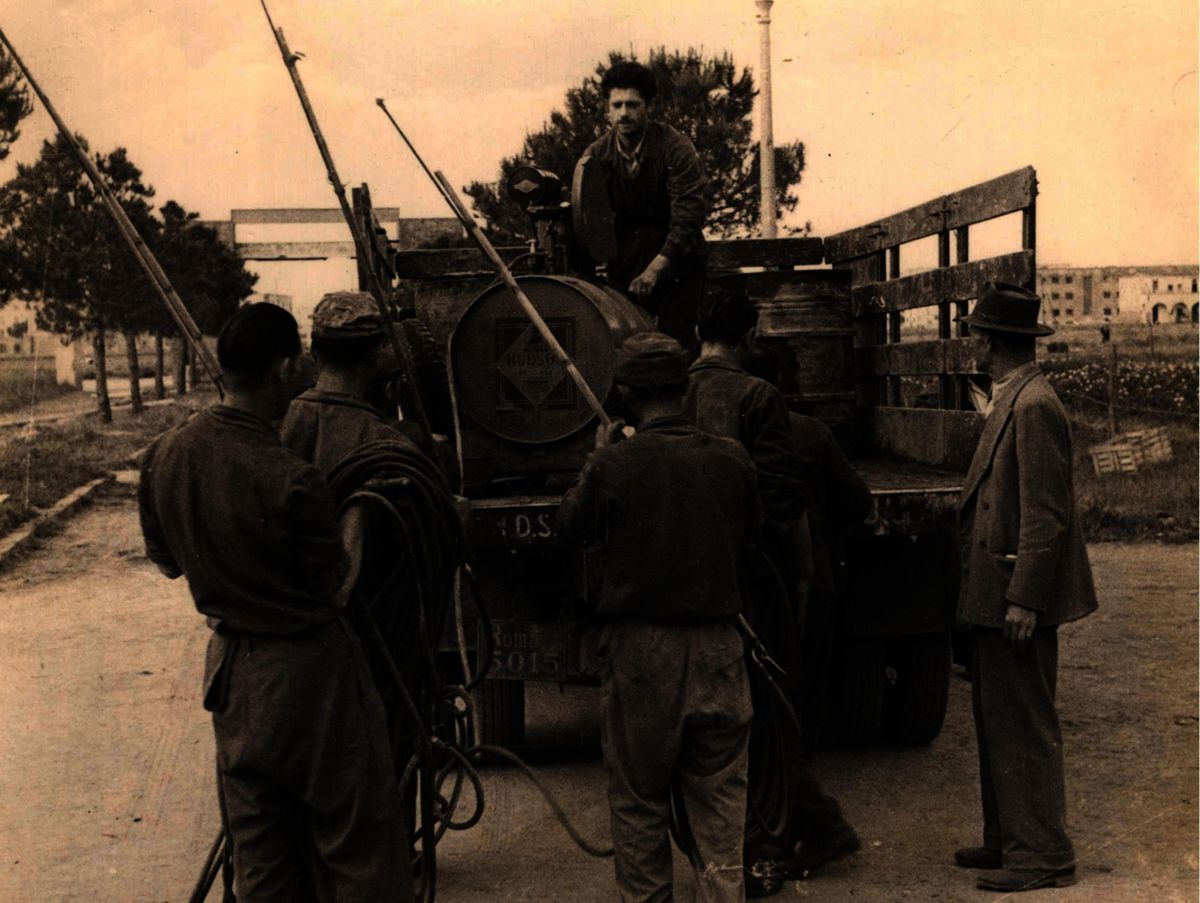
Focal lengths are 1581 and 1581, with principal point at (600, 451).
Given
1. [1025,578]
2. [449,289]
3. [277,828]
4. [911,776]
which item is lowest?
[911,776]

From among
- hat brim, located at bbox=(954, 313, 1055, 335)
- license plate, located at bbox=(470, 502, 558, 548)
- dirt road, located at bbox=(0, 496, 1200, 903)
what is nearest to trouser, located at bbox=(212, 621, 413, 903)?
dirt road, located at bbox=(0, 496, 1200, 903)

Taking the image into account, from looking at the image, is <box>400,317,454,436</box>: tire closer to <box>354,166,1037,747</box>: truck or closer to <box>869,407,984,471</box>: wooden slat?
<box>354,166,1037,747</box>: truck

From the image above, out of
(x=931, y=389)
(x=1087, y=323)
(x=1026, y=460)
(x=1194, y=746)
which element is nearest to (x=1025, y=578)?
(x=1026, y=460)

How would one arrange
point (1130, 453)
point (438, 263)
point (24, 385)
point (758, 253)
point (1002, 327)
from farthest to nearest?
point (24, 385), point (1130, 453), point (758, 253), point (438, 263), point (1002, 327)

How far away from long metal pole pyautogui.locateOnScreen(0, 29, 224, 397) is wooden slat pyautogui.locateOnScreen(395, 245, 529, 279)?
3347mm

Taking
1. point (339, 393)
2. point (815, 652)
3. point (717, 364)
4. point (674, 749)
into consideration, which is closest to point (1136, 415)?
point (815, 652)

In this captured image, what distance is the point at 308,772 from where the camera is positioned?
3682 millimetres

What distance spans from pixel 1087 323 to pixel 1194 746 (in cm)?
2022

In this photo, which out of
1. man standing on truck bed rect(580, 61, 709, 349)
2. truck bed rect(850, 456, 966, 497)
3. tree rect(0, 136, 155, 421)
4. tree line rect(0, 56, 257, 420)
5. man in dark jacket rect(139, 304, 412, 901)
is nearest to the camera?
man in dark jacket rect(139, 304, 412, 901)

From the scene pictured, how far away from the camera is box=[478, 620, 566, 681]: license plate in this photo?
237 inches

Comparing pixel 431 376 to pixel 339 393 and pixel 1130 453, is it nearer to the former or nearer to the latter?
pixel 339 393

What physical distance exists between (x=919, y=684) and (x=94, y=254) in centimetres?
2456

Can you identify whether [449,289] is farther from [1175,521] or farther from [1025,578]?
[1175,521]

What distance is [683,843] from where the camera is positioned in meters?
4.70
